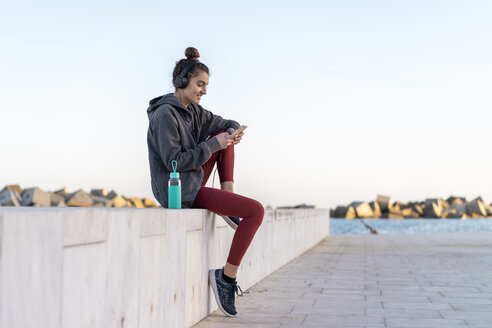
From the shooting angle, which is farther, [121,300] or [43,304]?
[121,300]

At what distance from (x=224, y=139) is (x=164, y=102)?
0.44 m

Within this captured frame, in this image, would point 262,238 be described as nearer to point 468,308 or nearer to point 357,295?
point 357,295

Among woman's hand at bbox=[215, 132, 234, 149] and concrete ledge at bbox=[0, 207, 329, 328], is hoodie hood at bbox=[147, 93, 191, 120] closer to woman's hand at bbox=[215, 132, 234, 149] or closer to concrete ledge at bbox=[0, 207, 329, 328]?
woman's hand at bbox=[215, 132, 234, 149]

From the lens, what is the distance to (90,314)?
2.35m

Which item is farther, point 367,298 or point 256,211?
point 367,298

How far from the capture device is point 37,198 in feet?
244

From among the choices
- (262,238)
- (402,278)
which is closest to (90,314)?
(262,238)

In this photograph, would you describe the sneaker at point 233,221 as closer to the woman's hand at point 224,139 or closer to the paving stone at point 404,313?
the woman's hand at point 224,139

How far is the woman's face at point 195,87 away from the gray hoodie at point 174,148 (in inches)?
4.0

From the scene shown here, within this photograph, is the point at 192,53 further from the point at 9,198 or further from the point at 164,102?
the point at 9,198

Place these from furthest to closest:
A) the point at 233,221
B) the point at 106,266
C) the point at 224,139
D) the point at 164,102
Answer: the point at 233,221 → the point at 224,139 → the point at 164,102 → the point at 106,266

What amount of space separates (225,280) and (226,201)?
51cm

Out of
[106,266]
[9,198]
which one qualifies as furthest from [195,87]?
[9,198]

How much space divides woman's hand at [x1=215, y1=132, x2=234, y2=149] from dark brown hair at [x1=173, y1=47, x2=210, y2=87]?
432 mm
